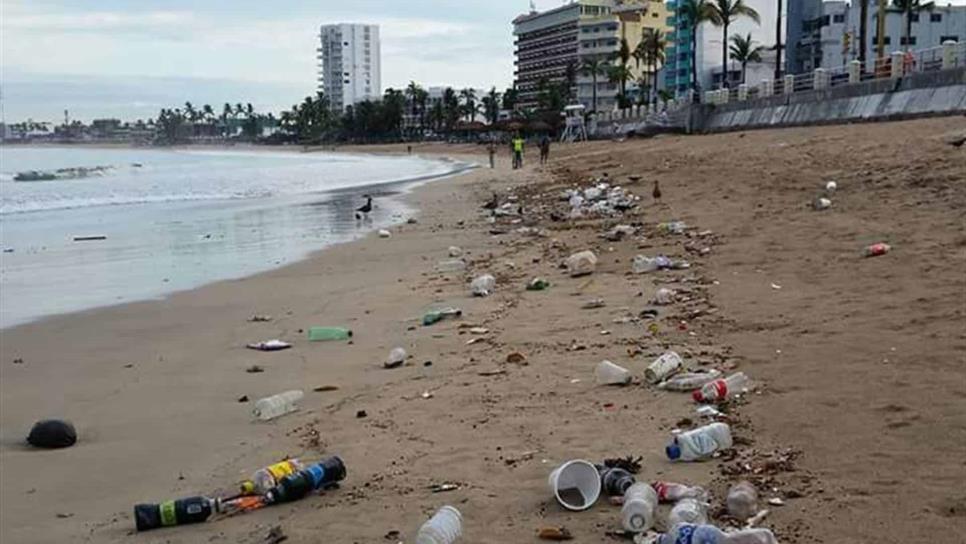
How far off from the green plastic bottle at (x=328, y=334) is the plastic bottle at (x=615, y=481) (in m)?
4.79

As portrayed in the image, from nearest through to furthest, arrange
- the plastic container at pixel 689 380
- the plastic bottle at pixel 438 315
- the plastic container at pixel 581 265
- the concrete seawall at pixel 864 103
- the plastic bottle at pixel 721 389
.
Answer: the plastic bottle at pixel 721 389 < the plastic container at pixel 689 380 < the plastic bottle at pixel 438 315 < the plastic container at pixel 581 265 < the concrete seawall at pixel 864 103

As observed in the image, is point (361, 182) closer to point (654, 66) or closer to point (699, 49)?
point (654, 66)

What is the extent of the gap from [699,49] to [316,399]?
3878 inches

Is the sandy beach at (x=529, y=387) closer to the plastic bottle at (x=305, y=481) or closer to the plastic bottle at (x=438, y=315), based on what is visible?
the plastic bottle at (x=305, y=481)

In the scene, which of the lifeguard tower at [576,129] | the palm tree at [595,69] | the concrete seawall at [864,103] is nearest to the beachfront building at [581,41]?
the palm tree at [595,69]

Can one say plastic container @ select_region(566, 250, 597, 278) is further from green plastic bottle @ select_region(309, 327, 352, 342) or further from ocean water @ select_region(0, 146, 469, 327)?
ocean water @ select_region(0, 146, 469, 327)

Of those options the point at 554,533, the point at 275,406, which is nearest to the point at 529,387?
the point at 275,406

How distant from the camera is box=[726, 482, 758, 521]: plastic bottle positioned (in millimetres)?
3615

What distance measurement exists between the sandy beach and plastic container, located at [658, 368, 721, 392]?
3.5 inches

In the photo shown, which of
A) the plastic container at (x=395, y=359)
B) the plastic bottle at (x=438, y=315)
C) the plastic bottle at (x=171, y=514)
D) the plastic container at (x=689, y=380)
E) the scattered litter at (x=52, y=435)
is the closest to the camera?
the plastic bottle at (x=171, y=514)

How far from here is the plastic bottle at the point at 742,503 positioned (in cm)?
362

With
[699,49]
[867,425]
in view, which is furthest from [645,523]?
[699,49]

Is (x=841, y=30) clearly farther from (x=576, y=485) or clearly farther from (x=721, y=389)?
(x=576, y=485)

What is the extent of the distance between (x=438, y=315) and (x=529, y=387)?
2917 millimetres
